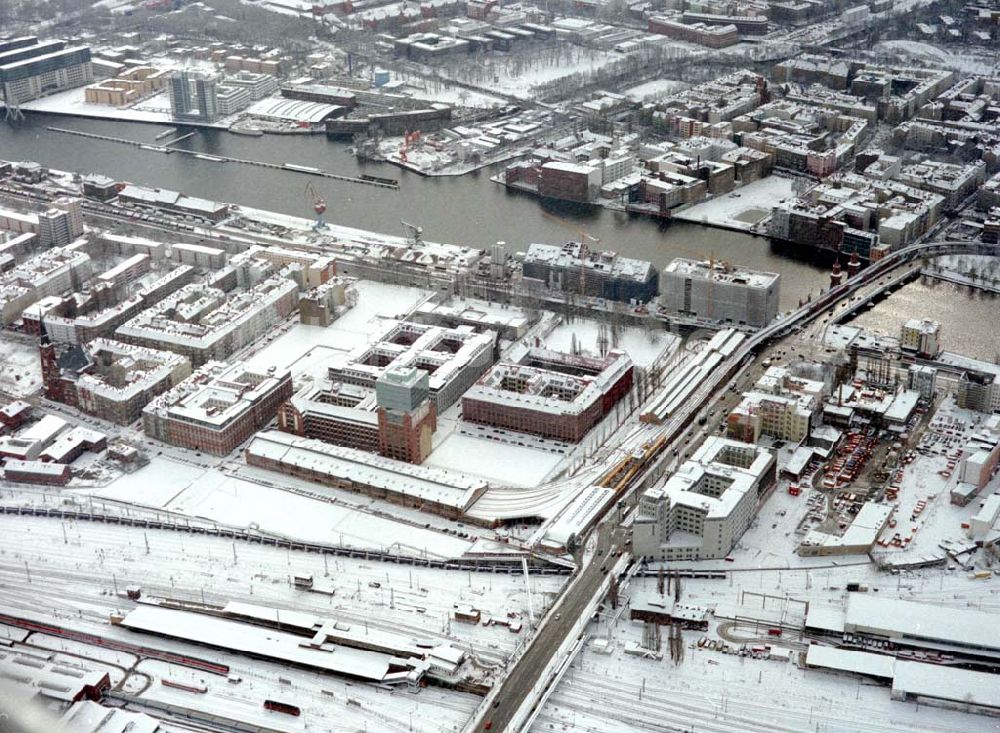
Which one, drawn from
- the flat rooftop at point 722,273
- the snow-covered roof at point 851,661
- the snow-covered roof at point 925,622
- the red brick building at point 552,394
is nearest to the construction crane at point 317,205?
the flat rooftop at point 722,273

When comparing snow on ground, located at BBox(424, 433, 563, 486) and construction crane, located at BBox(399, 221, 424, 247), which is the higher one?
construction crane, located at BBox(399, 221, 424, 247)

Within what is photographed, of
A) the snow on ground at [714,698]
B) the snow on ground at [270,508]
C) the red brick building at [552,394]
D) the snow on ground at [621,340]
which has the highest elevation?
the red brick building at [552,394]

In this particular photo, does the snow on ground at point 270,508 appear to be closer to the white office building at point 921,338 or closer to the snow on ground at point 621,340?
the snow on ground at point 621,340

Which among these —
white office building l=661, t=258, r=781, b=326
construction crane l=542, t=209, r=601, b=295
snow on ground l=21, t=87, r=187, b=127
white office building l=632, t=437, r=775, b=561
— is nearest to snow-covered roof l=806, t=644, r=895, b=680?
white office building l=632, t=437, r=775, b=561

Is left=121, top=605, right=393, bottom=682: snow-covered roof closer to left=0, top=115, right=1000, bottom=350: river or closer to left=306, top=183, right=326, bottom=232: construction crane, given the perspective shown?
left=0, top=115, right=1000, bottom=350: river

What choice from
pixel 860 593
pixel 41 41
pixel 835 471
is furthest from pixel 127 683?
pixel 41 41

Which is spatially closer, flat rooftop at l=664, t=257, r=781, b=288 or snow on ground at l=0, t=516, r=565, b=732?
snow on ground at l=0, t=516, r=565, b=732

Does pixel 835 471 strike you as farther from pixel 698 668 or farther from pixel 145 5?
pixel 145 5
